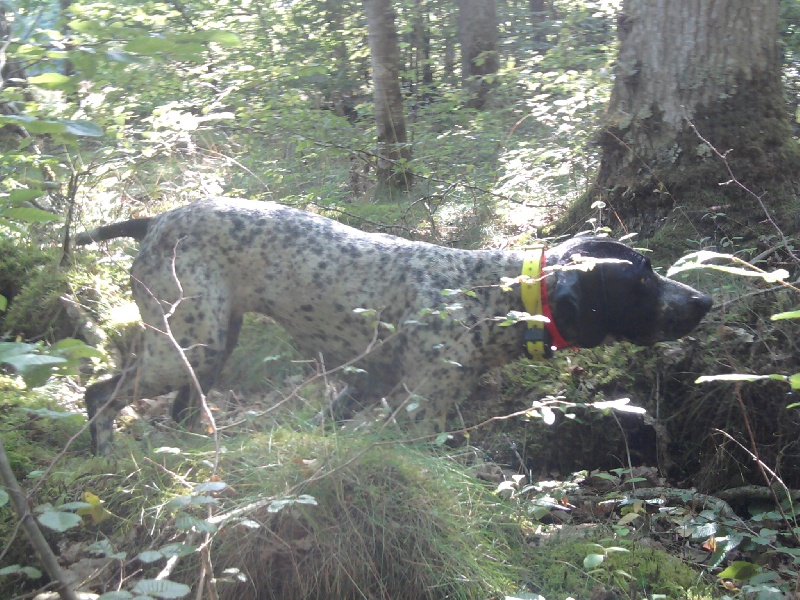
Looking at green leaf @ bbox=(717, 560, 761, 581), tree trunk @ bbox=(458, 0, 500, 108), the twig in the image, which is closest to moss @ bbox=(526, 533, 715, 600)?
green leaf @ bbox=(717, 560, 761, 581)

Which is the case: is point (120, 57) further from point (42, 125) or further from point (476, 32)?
point (476, 32)

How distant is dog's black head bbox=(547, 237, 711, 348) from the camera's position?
4.57m

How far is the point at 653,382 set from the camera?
507 cm

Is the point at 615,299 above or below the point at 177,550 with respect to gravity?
below

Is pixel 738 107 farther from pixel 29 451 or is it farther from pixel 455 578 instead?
pixel 29 451

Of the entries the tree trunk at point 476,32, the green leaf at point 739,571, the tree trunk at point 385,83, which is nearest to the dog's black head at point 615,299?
the green leaf at point 739,571

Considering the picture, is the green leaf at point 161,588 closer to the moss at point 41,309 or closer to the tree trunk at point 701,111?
the moss at point 41,309

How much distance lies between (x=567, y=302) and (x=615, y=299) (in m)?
0.34

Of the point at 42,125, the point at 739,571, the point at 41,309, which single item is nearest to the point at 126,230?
the point at 41,309

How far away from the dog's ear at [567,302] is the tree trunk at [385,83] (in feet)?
14.7

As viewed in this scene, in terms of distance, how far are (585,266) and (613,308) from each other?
1197mm

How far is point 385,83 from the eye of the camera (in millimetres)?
9125

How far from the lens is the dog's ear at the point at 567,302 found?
452 cm

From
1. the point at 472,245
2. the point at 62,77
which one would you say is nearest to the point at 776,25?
the point at 472,245
